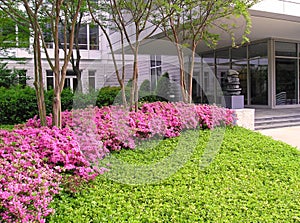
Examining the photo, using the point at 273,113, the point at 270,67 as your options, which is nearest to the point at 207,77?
the point at 270,67

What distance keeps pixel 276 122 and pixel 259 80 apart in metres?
3.98

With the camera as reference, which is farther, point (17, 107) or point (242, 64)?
point (242, 64)

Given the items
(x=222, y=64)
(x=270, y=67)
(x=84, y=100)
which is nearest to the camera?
(x=84, y=100)

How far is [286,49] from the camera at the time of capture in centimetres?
1318

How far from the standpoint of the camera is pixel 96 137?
15.2 feet

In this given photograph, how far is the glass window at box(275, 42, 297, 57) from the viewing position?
42.5ft

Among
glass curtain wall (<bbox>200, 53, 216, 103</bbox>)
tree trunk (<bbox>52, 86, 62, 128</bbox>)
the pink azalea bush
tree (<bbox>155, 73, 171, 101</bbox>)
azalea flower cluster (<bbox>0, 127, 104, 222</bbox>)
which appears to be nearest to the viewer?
azalea flower cluster (<bbox>0, 127, 104, 222</bbox>)

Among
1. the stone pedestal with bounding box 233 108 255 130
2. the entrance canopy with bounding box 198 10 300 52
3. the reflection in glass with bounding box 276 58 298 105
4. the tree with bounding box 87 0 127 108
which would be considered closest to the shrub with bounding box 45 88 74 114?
the tree with bounding box 87 0 127 108

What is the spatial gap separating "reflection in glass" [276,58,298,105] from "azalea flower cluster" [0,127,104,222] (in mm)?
10804

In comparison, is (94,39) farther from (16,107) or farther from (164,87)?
(16,107)

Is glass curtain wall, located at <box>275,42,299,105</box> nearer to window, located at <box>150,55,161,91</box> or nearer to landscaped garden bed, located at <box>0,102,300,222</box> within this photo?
window, located at <box>150,55,161,91</box>

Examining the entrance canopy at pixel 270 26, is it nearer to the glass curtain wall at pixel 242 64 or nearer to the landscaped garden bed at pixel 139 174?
the glass curtain wall at pixel 242 64

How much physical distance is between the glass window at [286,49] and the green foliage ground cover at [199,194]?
904 cm

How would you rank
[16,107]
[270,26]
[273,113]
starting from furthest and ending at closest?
[273,113], [270,26], [16,107]
